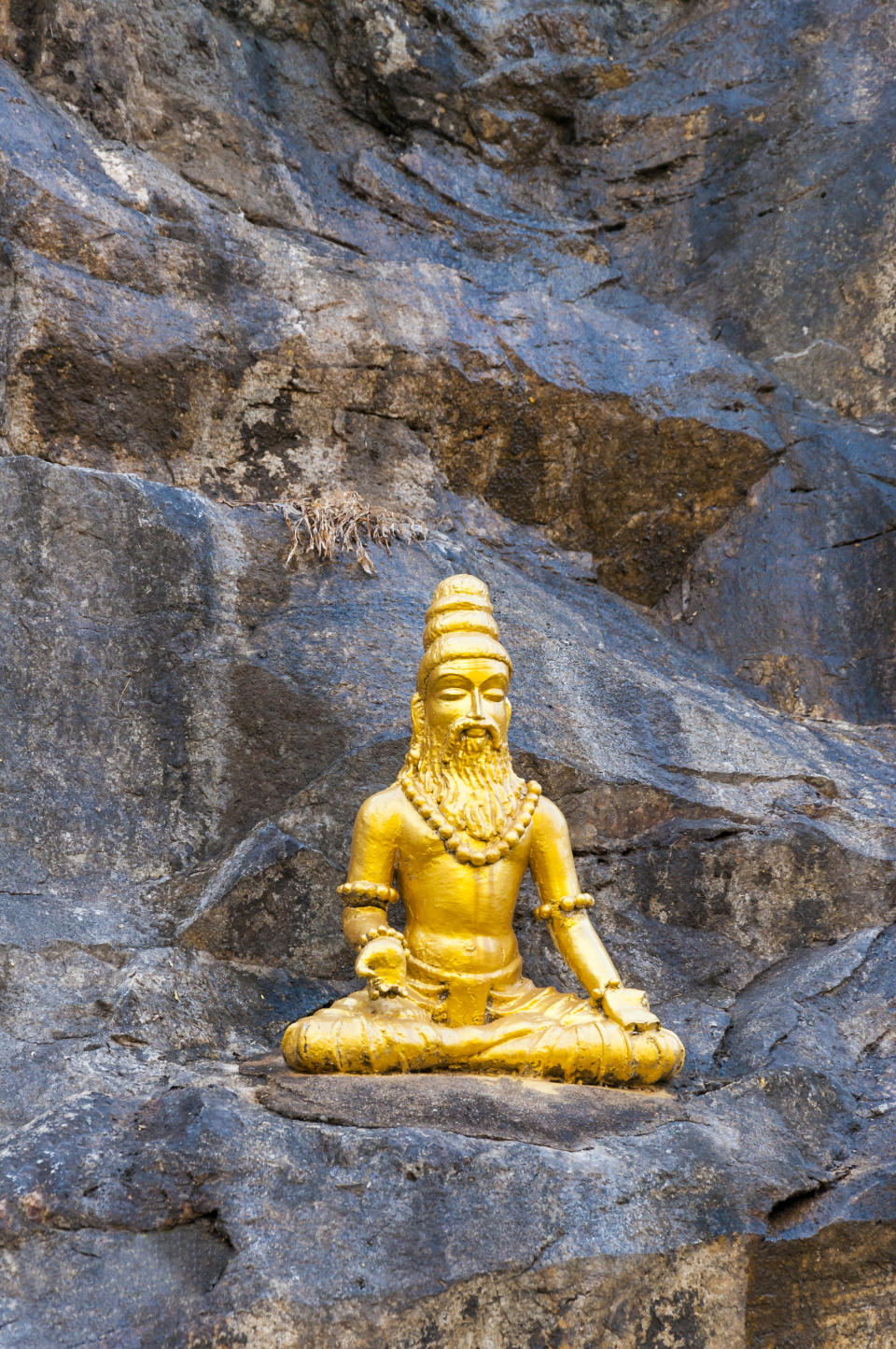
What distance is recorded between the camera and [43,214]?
7.05 meters

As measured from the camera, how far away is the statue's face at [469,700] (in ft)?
15.9

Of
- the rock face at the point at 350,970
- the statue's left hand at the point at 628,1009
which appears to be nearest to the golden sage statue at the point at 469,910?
the statue's left hand at the point at 628,1009

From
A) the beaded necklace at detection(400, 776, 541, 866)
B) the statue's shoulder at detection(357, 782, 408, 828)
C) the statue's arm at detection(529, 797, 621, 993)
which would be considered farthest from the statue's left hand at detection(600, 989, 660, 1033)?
the statue's shoulder at detection(357, 782, 408, 828)

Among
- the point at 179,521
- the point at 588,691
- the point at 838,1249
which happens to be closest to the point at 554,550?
the point at 588,691

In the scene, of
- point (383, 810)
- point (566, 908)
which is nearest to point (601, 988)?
point (566, 908)

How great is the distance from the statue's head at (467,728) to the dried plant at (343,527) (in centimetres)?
159

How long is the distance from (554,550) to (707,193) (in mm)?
3404

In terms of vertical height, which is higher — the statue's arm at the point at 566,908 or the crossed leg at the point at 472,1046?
the statue's arm at the point at 566,908

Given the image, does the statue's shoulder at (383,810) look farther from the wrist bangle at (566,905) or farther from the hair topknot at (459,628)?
the wrist bangle at (566,905)

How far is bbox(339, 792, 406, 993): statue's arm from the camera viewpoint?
15.3ft

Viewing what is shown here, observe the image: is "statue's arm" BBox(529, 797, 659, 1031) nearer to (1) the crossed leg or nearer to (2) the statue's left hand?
(2) the statue's left hand

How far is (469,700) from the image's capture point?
16.1 ft

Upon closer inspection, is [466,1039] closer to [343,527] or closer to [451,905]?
[451,905]

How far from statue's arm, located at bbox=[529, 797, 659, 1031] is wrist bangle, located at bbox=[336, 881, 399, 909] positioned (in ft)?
2.05
